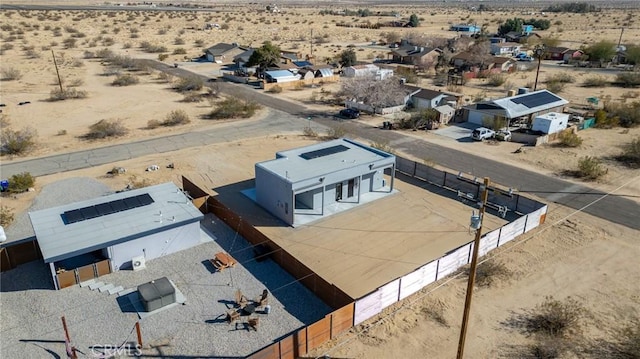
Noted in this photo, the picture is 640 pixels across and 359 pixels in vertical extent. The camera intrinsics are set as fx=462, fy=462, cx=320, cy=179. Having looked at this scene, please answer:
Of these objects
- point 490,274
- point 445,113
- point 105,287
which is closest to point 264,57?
point 445,113

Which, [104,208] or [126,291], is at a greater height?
[104,208]

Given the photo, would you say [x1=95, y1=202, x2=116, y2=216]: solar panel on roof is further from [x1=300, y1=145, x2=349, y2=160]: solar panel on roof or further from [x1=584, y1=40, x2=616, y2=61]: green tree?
[x1=584, y1=40, x2=616, y2=61]: green tree

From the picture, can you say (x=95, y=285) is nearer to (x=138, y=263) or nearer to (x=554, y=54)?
(x=138, y=263)

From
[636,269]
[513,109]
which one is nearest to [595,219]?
[636,269]

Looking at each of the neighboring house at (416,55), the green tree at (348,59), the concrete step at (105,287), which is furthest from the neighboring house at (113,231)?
the neighboring house at (416,55)

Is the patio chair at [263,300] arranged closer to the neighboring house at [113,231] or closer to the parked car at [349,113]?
the neighboring house at [113,231]

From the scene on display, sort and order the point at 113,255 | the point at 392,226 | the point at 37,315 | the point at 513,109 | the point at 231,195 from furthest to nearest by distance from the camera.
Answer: the point at 513,109 → the point at 231,195 → the point at 392,226 → the point at 113,255 → the point at 37,315

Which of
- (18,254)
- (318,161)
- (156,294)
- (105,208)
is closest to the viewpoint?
(156,294)

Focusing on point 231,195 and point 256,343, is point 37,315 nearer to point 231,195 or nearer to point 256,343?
point 256,343
